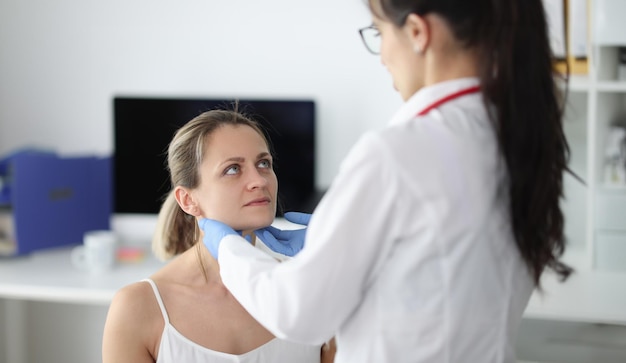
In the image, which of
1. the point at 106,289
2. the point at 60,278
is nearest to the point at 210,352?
the point at 106,289

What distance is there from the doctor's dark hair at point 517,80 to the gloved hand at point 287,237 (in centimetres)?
57

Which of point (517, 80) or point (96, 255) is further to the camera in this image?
point (96, 255)

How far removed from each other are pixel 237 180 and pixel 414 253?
625mm

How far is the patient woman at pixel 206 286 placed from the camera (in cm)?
156

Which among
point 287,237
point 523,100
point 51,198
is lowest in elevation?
point 51,198

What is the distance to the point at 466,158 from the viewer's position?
1.01 metres

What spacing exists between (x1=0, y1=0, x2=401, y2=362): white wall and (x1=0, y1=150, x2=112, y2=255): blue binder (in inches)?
6.6

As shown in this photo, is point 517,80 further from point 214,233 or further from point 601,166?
point 601,166

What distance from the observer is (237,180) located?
1573 mm

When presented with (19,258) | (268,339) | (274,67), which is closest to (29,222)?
(19,258)

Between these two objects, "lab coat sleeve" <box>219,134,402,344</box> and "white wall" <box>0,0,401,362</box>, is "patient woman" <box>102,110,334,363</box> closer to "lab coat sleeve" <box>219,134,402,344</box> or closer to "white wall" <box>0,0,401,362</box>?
"lab coat sleeve" <box>219,134,402,344</box>

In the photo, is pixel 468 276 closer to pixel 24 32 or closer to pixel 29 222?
pixel 29 222

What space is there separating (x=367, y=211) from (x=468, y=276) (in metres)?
0.15

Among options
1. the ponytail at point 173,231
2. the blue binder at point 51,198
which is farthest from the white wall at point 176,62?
the ponytail at point 173,231
